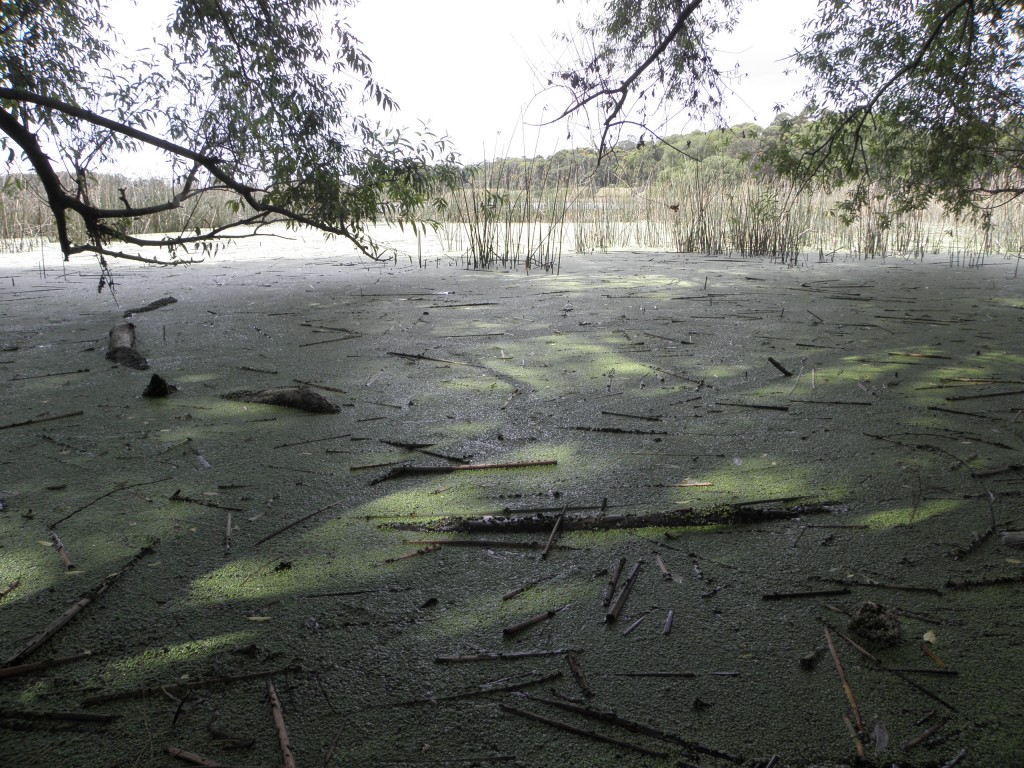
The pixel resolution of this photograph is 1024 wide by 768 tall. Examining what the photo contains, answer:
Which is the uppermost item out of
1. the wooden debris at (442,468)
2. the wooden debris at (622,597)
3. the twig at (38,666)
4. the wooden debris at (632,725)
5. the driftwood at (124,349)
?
the driftwood at (124,349)

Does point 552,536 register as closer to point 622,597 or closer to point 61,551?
point 622,597

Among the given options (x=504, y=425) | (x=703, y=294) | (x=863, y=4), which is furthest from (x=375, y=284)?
(x=863, y=4)

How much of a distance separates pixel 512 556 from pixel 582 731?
17.6 inches

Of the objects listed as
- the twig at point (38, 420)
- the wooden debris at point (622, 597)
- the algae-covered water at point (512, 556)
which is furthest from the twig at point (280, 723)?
the twig at point (38, 420)

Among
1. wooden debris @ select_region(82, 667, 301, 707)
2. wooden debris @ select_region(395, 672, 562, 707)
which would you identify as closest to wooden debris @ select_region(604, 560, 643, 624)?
wooden debris @ select_region(395, 672, 562, 707)

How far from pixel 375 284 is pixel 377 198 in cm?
123

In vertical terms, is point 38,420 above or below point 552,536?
above

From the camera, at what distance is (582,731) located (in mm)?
847

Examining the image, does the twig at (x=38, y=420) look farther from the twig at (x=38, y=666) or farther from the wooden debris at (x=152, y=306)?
the wooden debris at (x=152, y=306)

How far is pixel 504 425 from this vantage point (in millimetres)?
1990

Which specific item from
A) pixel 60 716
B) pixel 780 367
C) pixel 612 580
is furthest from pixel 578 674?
pixel 780 367

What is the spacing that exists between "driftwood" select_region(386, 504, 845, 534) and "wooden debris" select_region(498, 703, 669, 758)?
0.49 meters

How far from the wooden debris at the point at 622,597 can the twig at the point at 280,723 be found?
0.49 metres

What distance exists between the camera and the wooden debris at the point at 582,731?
32.1 inches
